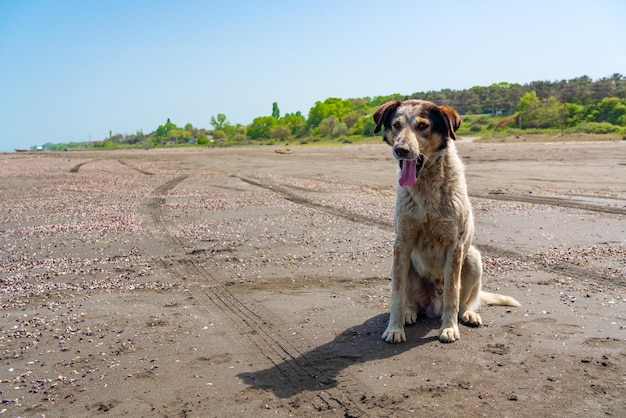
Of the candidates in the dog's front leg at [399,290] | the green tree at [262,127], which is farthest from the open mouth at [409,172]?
the green tree at [262,127]

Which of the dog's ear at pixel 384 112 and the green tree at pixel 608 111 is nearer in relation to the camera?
the dog's ear at pixel 384 112

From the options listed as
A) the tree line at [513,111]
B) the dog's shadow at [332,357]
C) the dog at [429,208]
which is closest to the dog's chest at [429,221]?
the dog at [429,208]

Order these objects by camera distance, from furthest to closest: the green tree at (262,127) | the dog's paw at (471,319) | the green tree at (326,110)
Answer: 1. the green tree at (262,127)
2. the green tree at (326,110)
3. the dog's paw at (471,319)

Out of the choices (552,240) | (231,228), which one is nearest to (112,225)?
(231,228)

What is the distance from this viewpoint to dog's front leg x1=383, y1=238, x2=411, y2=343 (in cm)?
623

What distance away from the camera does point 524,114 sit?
73500 mm

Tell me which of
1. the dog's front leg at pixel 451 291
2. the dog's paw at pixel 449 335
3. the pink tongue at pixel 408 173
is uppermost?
the pink tongue at pixel 408 173

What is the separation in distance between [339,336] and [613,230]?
8.42m

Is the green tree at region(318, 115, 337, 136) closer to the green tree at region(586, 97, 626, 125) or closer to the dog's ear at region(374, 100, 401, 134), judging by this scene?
the green tree at region(586, 97, 626, 125)

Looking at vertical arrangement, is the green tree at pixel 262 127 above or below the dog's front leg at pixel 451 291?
above

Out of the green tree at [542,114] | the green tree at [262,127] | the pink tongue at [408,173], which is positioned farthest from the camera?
the green tree at [262,127]

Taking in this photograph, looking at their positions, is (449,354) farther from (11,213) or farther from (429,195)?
(11,213)

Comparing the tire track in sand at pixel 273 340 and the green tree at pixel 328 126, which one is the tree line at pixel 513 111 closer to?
the green tree at pixel 328 126

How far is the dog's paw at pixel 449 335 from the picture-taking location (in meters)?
6.10
